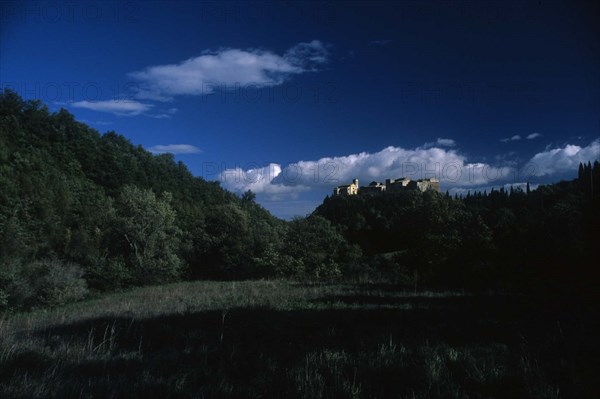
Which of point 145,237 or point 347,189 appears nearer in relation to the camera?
point 145,237

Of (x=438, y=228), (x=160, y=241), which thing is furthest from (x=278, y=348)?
(x=160, y=241)

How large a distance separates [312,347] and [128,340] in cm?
389

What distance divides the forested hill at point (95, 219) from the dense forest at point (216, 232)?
0.16 meters

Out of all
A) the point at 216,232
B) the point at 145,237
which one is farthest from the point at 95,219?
the point at 216,232

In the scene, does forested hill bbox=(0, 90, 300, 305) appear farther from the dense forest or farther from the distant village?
the distant village

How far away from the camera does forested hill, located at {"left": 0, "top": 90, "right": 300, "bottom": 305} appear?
32.6 meters

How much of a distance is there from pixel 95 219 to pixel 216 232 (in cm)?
1527

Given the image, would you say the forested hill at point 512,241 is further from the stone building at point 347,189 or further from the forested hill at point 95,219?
the stone building at point 347,189

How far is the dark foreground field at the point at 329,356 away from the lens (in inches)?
145

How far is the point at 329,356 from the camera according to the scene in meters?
4.75

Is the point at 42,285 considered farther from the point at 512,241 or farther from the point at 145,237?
the point at 512,241

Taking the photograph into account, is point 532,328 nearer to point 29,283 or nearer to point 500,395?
point 500,395

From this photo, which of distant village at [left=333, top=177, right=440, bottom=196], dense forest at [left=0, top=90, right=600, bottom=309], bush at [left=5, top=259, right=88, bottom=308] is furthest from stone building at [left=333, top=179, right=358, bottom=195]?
bush at [left=5, top=259, right=88, bottom=308]

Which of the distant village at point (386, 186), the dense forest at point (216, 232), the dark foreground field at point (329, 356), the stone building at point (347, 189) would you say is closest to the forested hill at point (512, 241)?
the dense forest at point (216, 232)
